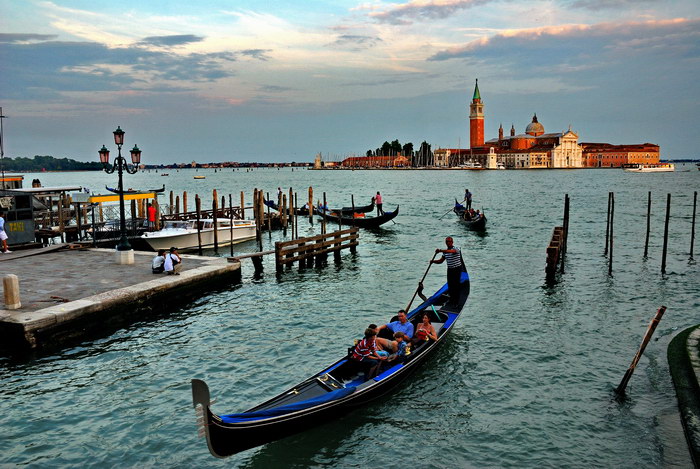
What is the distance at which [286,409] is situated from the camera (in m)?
7.23

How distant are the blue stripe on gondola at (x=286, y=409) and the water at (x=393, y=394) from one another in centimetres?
55

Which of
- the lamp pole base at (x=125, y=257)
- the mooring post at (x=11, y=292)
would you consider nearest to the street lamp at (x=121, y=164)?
the lamp pole base at (x=125, y=257)

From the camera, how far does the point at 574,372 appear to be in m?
10.1

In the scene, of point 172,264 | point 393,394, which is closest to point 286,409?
point 393,394

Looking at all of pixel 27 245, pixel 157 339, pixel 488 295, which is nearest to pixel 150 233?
pixel 27 245

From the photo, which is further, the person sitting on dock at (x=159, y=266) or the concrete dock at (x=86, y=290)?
the person sitting on dock at (x=159, y=266)

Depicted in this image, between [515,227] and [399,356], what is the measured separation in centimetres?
2752

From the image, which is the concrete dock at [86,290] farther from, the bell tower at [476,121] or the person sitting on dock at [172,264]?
the bell tower at [476,121]

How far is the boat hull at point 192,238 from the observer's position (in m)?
23.0

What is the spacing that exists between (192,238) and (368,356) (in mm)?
17134

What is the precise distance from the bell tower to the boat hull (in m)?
172

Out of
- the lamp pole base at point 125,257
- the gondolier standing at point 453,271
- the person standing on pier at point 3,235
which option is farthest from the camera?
the person standing on pier at point 3,235

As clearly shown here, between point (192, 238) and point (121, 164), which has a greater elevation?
point (121, 164)

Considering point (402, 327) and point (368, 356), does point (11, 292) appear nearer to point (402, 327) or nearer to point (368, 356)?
point (368, 356)
